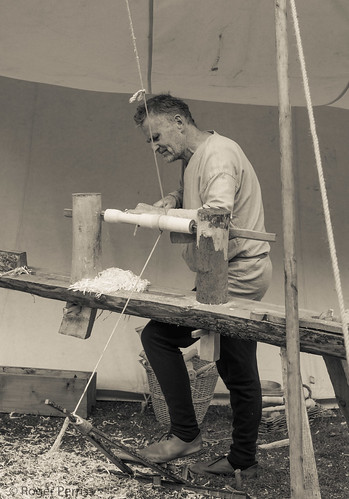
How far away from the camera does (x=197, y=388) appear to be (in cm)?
465

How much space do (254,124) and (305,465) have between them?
94.3 inches

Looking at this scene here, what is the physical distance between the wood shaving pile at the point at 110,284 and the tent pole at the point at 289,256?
0.90 metres

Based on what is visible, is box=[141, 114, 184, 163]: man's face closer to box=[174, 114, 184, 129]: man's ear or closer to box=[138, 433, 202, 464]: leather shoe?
box=[174, 114, 184, 129]: man's ear

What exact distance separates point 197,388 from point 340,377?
1.64 metres

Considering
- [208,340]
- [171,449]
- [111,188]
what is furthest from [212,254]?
[111,188]

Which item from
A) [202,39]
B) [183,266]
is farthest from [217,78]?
[183,266]

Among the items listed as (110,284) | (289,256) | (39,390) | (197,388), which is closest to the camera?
(289,256)

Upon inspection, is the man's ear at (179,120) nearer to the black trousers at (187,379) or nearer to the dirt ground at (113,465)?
the black trousers at (187,379)

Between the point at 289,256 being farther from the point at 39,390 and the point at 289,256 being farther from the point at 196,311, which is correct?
the point at 39,390

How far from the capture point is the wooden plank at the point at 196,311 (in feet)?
9.47

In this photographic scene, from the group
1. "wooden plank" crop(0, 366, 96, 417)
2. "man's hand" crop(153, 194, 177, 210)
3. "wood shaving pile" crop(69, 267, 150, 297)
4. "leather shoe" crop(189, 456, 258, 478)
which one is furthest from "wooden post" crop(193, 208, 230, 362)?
"wooden plank" crop(0, 366, 96, 417)

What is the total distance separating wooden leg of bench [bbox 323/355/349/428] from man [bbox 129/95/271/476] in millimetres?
580

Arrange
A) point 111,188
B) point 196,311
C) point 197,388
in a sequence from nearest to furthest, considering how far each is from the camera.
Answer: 1. point 196,311
2. point 197,388
3. point 111,188

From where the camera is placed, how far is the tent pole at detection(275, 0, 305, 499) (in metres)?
2.62
